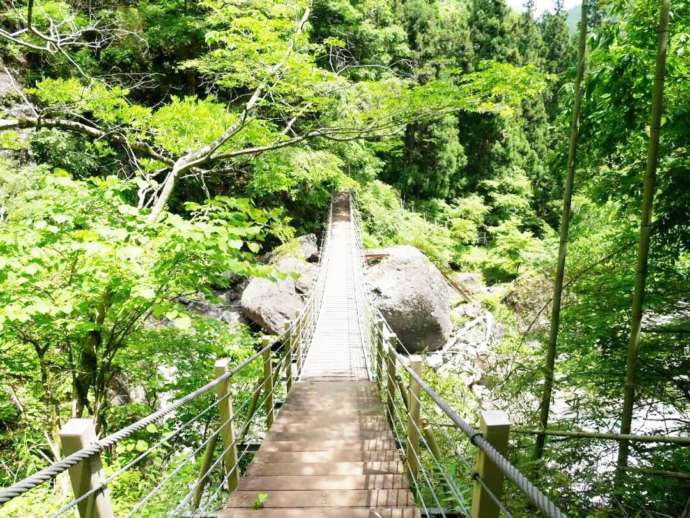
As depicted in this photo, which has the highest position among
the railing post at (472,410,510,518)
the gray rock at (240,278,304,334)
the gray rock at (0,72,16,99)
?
the gray rock at (0,72,16,99)

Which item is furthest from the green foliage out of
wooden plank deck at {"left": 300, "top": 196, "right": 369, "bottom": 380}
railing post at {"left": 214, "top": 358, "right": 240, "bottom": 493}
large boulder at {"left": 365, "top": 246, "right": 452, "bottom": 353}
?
large boulder at {"left": 365, "top": 246, "right": 452, "bottom": 353}

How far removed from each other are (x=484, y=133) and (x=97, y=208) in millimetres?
17286

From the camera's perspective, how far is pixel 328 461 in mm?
2365

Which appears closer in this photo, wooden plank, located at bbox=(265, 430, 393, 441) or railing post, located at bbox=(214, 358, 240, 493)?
railing post, located at bbox=(214, 358, 240, 493)

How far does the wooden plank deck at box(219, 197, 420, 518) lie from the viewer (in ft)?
6.20

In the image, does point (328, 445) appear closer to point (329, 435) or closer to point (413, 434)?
point (329, 435)

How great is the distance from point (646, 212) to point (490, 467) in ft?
4.98

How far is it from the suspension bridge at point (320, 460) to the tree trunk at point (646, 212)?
71 centimetres

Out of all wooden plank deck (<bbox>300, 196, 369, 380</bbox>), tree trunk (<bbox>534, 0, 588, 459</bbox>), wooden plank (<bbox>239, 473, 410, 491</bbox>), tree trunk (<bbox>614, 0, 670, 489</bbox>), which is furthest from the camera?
wooden plank deck (<bbox>300, 196, 369, 380</bbox>)

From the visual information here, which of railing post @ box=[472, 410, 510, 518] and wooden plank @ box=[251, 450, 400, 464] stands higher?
railing post @ box=[472, 410, 510, 518]

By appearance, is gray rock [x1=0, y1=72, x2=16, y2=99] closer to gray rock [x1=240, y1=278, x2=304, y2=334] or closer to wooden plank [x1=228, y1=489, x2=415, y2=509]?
gray rock [x1=240, y1=278, x2=304, y2=334]

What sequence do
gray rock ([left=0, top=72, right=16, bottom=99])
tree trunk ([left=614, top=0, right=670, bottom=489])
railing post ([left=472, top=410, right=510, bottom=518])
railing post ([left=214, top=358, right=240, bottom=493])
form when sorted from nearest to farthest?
railing post ([left=472, top=410, right=510, bottom=518]), tree trunk ([left=614, top=0, right=670, bottom=489]), railing post ([left=214, top=358, right=240, bottom=493]), gray rock ([left=0, top=72, right=16, bottom=99])

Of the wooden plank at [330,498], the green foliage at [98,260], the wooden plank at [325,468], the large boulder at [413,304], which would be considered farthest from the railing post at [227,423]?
the large boulder at [413,304]

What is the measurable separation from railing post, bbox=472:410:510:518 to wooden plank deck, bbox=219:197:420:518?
2.52ft
